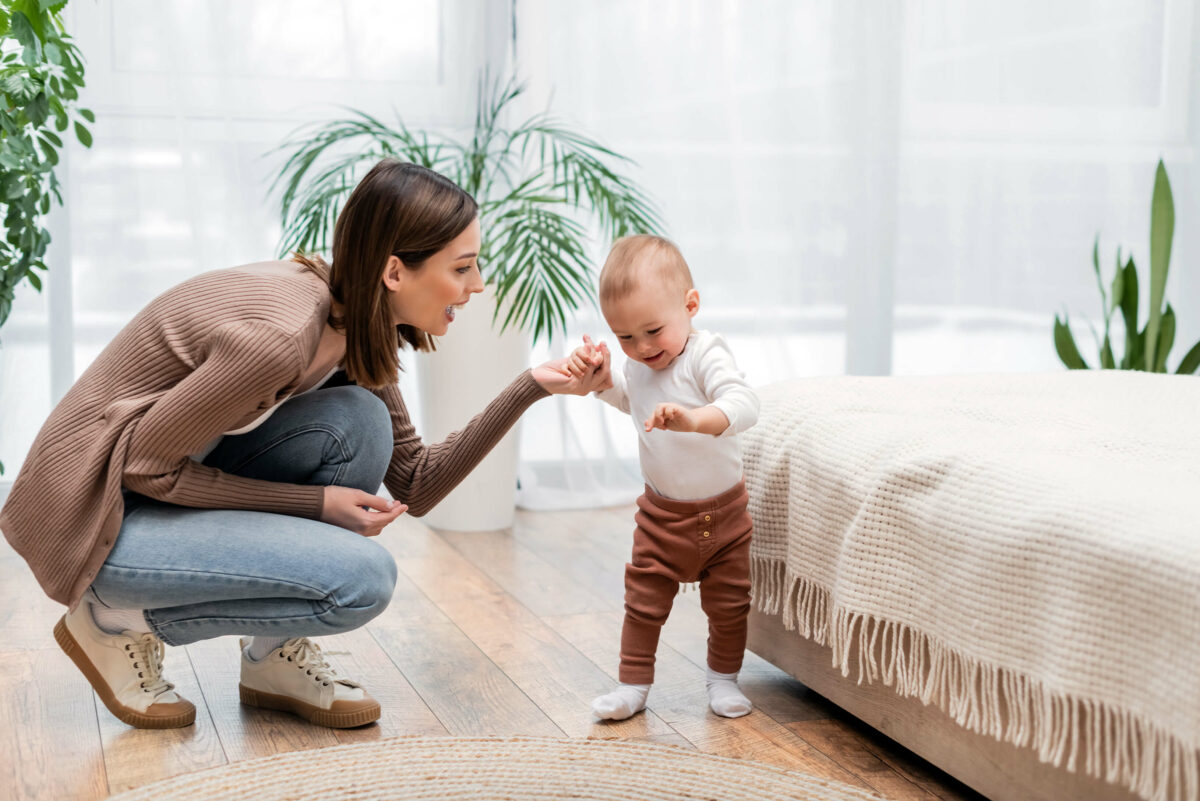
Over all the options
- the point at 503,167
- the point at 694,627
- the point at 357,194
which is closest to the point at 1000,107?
the point at 503,167

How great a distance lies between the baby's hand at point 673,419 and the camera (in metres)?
1.45

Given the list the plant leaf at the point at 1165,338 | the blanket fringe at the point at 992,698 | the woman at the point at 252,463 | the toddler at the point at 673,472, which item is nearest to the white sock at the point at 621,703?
the toddler at the point at 673,472

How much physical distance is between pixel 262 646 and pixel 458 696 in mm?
298

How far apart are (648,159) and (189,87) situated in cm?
120

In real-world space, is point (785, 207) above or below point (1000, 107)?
below

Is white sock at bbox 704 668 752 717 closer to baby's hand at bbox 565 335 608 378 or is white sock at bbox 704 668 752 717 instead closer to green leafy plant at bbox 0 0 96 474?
baby's hand at bbox 565 335 608 378

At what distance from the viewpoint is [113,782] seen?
1479 millimetres

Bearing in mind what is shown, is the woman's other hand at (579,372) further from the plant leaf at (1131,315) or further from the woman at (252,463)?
the plant leaf at (1131,315)

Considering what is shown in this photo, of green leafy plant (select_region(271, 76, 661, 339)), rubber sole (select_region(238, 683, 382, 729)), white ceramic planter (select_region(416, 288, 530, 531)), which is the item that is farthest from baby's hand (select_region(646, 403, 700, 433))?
white ceramic planter (select_region(416, 288, 530, 531))

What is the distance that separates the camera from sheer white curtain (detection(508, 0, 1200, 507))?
3.28 metres

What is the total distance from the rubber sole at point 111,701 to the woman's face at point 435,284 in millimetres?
623

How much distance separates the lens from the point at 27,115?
7.85 feet

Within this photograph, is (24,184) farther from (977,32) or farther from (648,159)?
(977,32)

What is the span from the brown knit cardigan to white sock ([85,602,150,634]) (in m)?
0.11
